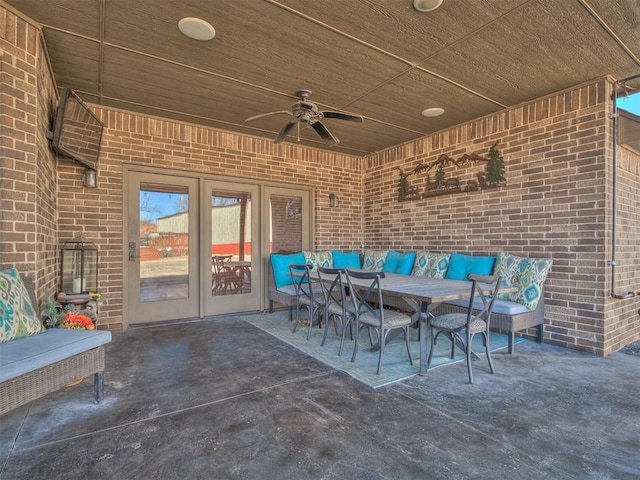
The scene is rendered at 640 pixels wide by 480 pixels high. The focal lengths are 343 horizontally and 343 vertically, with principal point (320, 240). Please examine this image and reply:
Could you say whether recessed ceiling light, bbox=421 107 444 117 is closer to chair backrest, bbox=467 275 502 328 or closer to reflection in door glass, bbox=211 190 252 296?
chair backrest, bbox=467 275 502 328

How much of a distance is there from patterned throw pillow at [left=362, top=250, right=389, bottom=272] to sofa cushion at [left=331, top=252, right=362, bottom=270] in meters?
0.15

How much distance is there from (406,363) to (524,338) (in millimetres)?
1795

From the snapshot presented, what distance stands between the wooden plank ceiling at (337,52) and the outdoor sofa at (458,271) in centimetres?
196

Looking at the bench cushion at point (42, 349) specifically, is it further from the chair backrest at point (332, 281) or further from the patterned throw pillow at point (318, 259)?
the patterned throw pillow at point (318, 259)

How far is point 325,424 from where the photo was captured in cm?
214

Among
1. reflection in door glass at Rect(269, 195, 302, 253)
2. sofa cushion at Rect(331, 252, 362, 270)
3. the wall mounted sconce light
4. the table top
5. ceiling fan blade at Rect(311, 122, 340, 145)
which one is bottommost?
the table top

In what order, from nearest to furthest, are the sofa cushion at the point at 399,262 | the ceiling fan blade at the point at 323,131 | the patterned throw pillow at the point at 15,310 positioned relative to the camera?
the patterned throw pillow at the point at 15,310 → the ceiling fan blade at the point at 323,131 → the sofa cushion at the point at 399,262

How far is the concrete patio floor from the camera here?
1.74 meters

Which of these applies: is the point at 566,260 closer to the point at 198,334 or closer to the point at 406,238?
the point at 406,238

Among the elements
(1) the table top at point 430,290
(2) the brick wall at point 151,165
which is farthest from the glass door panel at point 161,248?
(1) the table top at point 430,290

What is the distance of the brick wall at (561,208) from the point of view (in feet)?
11.6

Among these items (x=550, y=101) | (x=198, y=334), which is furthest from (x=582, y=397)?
(x=198, y=334)

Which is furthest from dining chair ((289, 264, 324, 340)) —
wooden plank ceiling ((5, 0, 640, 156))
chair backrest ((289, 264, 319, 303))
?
wooden plank ceiling ((5, 0, 640, 156))

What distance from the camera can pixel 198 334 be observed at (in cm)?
424
